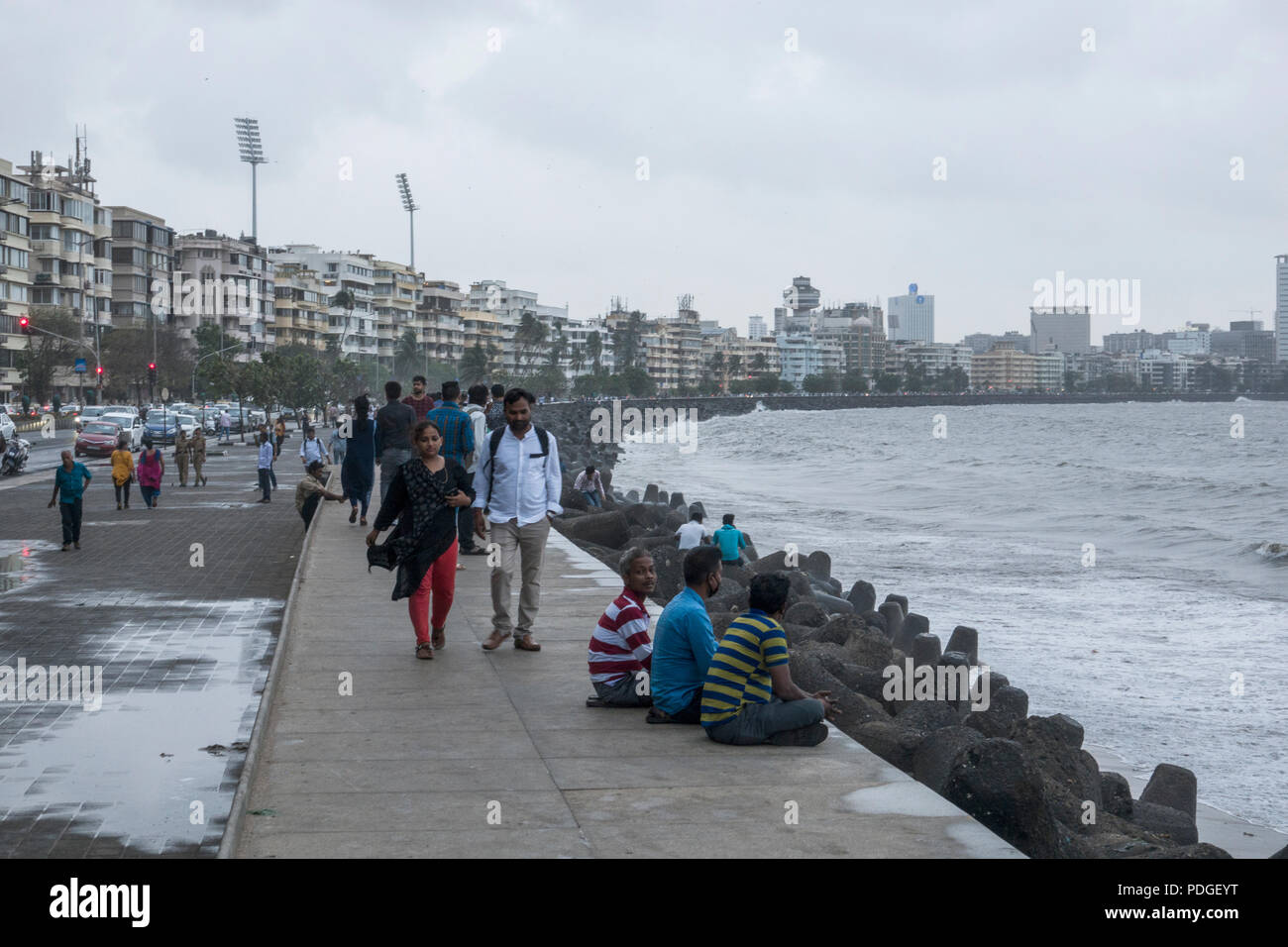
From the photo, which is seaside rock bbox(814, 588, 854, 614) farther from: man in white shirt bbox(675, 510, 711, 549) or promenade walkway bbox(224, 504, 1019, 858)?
promenade walkway bbox(224, 504, 1019, 858)

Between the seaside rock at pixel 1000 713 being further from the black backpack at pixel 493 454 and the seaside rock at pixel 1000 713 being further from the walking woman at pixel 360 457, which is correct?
the walking woman at pixel 360 457

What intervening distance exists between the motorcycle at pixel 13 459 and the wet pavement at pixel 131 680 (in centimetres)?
1491

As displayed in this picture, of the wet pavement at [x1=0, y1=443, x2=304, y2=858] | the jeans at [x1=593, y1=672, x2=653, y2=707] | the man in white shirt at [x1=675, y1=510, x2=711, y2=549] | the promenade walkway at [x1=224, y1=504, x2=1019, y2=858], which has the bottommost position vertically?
the wet pavement at [x1=0, y1=443, x2=304, y2=858]

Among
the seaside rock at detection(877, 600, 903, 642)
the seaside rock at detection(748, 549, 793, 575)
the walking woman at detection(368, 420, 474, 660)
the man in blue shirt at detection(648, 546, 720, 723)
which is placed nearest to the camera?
the man in blue shirt at detection(648, 546, 720, 723)

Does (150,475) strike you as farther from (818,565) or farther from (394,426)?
(818,565)

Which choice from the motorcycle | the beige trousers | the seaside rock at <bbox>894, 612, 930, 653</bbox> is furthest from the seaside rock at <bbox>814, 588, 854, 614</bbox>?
the motorcycle

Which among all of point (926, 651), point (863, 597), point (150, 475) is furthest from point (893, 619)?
point (150, 475)

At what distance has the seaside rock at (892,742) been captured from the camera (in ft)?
25.8

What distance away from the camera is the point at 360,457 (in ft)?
55.6

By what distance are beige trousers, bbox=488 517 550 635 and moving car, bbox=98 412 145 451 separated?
118 ft

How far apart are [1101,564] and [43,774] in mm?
22169

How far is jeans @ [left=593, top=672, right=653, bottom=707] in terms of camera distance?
7703 millimetres

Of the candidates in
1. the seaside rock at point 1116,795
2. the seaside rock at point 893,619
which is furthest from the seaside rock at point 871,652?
the seaside rock at point 893,619

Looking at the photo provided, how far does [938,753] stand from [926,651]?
193 inches
